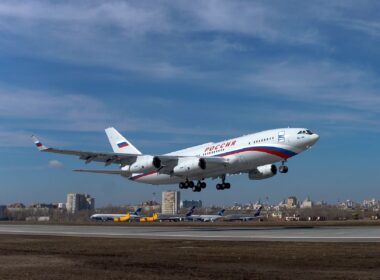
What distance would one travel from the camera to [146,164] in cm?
5803

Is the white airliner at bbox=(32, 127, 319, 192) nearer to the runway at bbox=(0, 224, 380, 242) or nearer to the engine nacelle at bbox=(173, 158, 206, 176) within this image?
the engine nacelle at bbox=(173, 158, 206, 176)

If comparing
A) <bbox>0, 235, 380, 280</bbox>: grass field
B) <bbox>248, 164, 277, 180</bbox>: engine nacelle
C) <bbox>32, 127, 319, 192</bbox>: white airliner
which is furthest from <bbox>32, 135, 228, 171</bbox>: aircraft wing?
<bbox>0, 235, 380, 280</bbox>: grass field

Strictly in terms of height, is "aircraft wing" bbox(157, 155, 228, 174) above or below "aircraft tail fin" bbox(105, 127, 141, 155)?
below

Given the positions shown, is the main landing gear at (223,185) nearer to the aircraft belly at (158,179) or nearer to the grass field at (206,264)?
the aircraft belly at (158,179)

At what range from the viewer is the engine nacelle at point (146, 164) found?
5784cm

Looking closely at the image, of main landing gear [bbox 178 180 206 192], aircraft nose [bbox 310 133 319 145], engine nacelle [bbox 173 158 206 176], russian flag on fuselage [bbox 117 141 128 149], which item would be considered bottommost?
main landing gear [bbox 178 180 206 192]

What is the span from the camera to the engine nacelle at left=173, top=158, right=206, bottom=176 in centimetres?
5694

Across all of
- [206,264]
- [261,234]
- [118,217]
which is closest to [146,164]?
[261,234]

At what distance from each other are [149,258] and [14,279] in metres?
8.05

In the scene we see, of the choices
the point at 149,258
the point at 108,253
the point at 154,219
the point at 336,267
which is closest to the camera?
the point at 336,267

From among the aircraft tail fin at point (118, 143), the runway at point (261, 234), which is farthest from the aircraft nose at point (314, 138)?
the aircraft tail fin at point (118, 143)

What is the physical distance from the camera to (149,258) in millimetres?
22547

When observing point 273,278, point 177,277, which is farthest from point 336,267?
point 177,277

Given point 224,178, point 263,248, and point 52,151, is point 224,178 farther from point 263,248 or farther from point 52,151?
point 263,248
